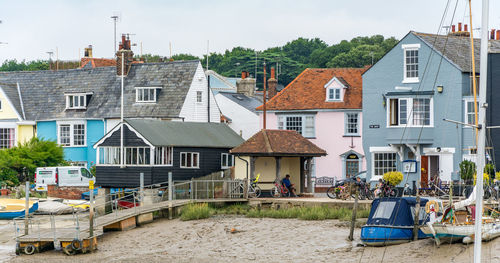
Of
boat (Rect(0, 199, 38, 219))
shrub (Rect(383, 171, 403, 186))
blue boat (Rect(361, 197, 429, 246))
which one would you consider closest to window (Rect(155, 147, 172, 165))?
boat (Rect(0, 199, 38, 219))

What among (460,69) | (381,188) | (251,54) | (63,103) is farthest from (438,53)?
(251,54)

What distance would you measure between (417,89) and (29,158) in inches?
978

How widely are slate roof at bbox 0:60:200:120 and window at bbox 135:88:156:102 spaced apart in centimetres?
34

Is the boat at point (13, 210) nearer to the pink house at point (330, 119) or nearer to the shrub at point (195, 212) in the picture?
the shrub at point (195, 212)

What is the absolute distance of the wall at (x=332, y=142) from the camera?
56.0 meters

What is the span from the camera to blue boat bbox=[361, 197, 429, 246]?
32.4m

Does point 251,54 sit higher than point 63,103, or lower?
higher

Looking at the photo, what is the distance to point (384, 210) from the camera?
3309 cm

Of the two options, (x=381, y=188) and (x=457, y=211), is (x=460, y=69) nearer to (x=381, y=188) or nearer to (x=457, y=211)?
(x=381, y=188)

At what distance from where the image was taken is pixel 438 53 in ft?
153

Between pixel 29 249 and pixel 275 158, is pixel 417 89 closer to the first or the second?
pixel 275 158

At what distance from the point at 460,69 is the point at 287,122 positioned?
15091 millimetres

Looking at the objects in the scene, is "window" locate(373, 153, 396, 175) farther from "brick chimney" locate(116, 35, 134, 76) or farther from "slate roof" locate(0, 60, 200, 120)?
"brick chimney" locate(116, 35, 134, 76)

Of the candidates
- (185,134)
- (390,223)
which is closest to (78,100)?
(185,134)
